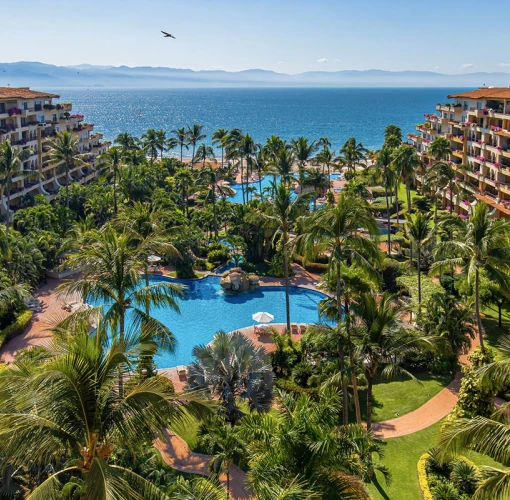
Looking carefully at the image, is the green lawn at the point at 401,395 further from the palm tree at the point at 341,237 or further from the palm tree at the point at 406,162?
the palm tree at the point at 406,162

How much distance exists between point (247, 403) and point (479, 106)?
4959 cm

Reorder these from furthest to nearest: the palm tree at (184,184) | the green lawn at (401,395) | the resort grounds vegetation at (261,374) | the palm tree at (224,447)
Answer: the palm tree at (184,184)
the green lawn at (401,395)
the palm tree at (224,447)
the resort grounds vegetation at (261,374)

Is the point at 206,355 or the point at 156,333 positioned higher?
the point at 156,333

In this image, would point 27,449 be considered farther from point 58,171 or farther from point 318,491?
point 58,171

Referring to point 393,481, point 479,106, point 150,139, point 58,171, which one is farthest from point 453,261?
point 150,139

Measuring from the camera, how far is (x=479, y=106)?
58.6 metres

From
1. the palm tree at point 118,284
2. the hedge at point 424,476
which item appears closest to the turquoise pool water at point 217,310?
the palm tree at point 118,284

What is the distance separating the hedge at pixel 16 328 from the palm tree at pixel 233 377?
1577cm

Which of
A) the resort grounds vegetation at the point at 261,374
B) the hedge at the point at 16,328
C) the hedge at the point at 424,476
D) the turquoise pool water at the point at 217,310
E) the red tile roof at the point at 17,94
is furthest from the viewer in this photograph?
the red tile roof at the point at 17,94

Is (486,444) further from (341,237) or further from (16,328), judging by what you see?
(16,328)

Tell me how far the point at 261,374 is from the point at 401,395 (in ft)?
32.1

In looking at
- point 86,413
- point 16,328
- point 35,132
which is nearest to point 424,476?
point 86,413

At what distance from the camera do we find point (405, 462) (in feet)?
72.9

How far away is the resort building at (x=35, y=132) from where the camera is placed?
56.8 meters
